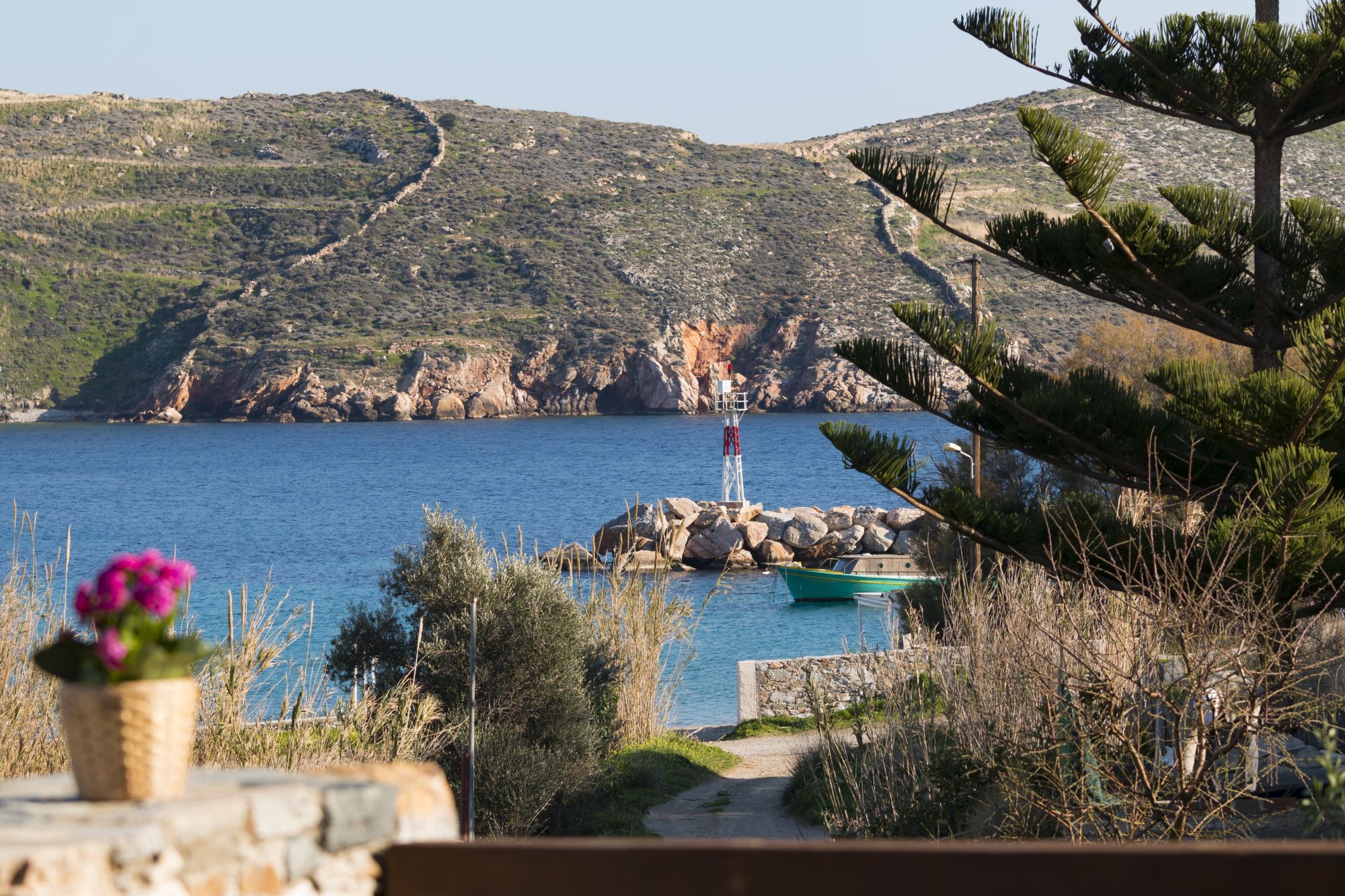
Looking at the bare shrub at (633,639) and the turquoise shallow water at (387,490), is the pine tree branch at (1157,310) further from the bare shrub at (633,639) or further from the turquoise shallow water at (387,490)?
the turquoise shallow water at (387,490)

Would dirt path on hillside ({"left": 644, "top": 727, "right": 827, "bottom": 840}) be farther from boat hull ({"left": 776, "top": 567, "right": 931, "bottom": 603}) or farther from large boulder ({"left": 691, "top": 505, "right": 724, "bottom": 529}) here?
large boulder ({"left": 691, "top": 505, "right": 724, "bottom": 529})

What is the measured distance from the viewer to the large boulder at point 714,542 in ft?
124

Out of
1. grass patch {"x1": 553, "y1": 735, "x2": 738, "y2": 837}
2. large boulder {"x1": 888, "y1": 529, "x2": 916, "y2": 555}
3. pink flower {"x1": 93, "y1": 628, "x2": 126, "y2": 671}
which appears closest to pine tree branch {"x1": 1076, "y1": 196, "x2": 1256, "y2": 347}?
grass patch {"x1": 553, "y1": 735, "x2": 738, "y2": 837}

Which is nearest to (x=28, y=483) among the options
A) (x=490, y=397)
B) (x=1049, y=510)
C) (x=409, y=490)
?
(x=409, y=490)

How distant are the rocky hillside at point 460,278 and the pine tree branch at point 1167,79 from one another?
60010mm

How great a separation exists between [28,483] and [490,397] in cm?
2663

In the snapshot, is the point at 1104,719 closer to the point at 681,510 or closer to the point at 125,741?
the point at 125,741

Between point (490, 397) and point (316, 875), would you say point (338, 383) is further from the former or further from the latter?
point (316, 875)

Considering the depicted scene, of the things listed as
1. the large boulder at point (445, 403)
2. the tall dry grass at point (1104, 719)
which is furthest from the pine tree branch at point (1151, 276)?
the large boulder at point (445, 403)

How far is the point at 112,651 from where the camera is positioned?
2.30 meters

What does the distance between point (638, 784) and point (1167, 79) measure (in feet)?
26.0

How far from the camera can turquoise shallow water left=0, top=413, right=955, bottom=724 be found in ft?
98.9

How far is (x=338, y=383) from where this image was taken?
75625 mm

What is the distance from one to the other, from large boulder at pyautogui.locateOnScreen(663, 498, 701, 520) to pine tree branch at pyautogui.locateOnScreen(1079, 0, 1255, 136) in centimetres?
2972
